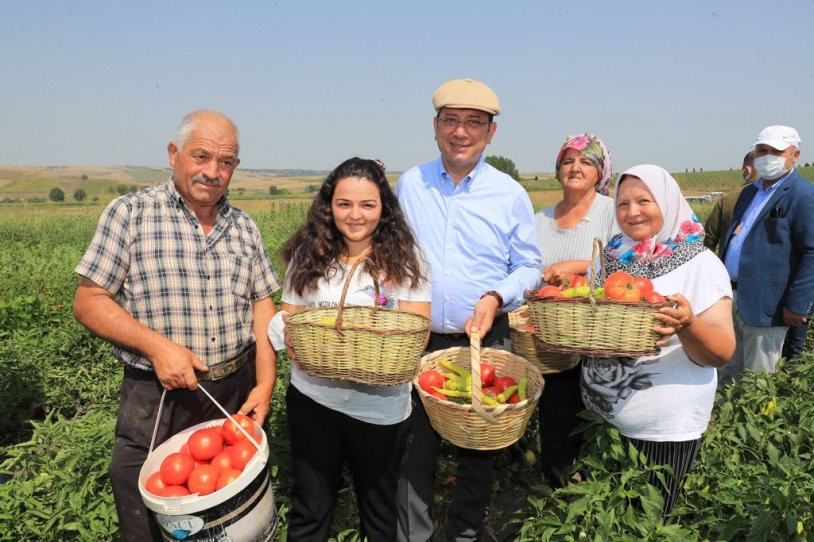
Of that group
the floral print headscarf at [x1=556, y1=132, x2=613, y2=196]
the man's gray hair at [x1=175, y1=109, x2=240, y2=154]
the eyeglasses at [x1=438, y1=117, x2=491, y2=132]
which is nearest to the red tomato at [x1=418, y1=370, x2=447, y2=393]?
the eyeglasses at [x1=438, y1=117, x2=491, y2=132]

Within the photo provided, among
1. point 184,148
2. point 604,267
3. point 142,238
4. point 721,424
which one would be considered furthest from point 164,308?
point 721,424

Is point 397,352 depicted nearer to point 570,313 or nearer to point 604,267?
point 570,313

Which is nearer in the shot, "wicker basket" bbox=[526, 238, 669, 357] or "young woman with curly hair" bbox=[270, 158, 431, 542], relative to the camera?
"wicker basket" bbox=[526, 238, 669, 357]

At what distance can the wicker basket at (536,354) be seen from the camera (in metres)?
2.82

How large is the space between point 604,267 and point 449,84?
1269mm

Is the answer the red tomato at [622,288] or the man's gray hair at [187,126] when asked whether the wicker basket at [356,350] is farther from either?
the man's gray hair at [187,126]

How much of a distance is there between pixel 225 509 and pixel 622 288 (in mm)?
1688

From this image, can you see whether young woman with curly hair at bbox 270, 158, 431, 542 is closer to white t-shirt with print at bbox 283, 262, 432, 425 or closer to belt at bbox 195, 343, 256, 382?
white t-shirt with print at bbox 283, 262, 432, 425

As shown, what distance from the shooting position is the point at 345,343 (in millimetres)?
1985

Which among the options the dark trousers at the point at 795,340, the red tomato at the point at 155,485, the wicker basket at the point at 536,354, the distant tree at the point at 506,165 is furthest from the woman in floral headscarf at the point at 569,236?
the distant tree at the point at 506,165

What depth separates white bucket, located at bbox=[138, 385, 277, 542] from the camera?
1804mm

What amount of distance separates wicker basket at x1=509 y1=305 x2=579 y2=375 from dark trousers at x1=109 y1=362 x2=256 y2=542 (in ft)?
5.30

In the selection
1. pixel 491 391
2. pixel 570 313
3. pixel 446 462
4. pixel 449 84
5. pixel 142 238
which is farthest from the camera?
pixel 446 462

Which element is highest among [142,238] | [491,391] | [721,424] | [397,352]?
[142,238]
